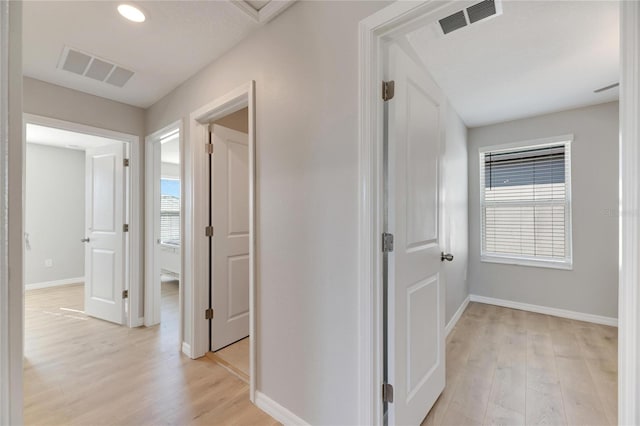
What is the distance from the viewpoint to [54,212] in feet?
15.8

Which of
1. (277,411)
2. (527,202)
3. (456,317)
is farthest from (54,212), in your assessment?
(527,202)

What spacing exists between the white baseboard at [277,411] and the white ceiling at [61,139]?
12.8 ft

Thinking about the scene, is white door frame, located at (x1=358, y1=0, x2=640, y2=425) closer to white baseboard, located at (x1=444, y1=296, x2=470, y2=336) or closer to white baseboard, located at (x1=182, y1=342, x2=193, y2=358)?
white baseboard, located at (x1=182, y1=342, x2=193, y2=358)

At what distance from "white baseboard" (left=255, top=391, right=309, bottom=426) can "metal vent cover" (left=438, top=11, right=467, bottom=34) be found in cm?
242

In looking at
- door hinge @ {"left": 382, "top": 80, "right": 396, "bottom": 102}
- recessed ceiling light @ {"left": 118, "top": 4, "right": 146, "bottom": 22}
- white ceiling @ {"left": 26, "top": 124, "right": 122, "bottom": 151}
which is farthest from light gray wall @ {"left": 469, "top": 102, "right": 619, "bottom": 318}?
white ceiling @ {"left": 26, "top": 124, "right": 122, "bottom": 151}

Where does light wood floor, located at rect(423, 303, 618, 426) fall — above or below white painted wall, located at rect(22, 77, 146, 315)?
below

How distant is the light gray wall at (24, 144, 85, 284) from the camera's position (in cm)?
454

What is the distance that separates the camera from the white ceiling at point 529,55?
5.60 ft

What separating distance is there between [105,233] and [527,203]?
5037 millimetres

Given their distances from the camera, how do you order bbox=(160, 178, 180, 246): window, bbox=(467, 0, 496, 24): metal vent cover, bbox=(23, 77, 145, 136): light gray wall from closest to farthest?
bbox=(467, 0, 496, 24): metal vent cover < bbox=(23, 77, 145, 136): light gray wall < bbox=(160, 178, 180, 246): window

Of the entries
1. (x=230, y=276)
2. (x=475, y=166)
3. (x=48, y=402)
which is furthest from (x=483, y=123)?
(x=48, y=402)

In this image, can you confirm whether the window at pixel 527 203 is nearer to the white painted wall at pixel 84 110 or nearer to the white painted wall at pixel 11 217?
the white painted wall at pixel 84 110

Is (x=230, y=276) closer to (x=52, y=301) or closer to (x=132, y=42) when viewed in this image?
(x=132, y=42)

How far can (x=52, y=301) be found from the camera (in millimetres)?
3889
